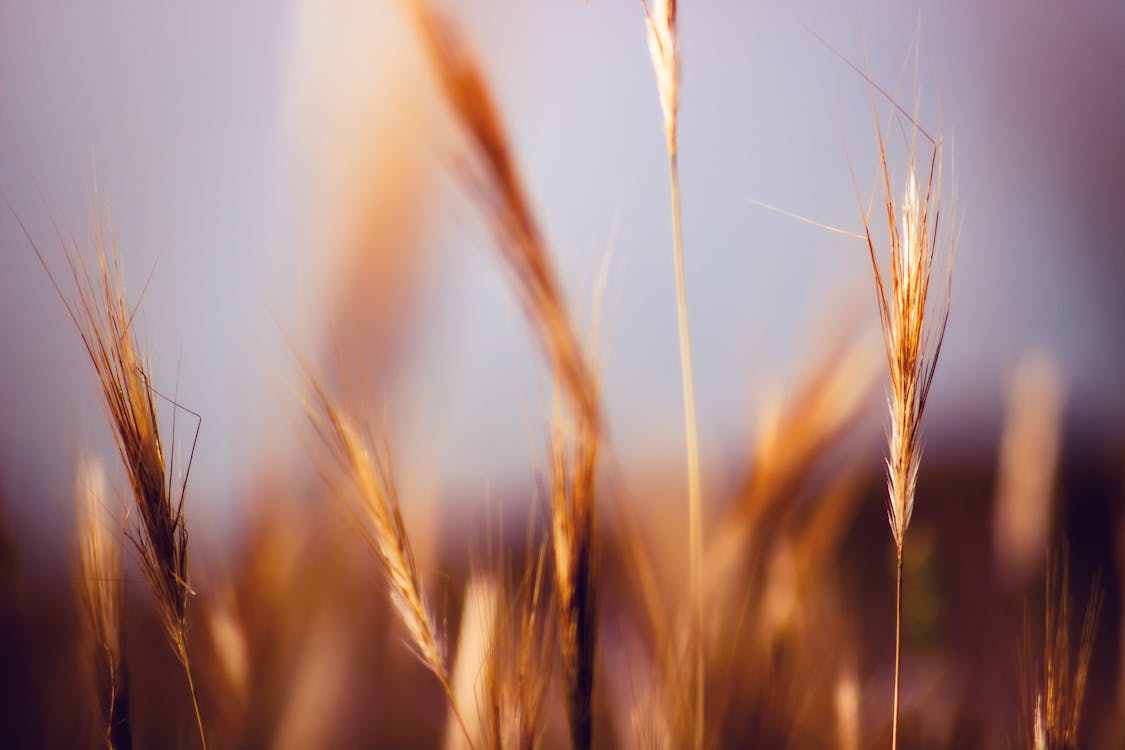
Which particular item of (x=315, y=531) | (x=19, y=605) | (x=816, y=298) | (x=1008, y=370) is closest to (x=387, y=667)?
(x=315, y=531)

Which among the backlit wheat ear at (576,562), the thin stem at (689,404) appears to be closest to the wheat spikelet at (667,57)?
the thin stem at (689,404)

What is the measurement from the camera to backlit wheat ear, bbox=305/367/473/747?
336 mm

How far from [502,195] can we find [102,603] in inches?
14.5

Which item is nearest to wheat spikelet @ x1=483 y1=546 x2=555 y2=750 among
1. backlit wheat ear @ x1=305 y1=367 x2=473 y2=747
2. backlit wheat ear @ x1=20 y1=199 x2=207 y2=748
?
backlit wheat ear @ x1=305 y1=367 x2=473 y2=747

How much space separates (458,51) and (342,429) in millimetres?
185

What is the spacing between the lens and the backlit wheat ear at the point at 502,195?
11.3 inches

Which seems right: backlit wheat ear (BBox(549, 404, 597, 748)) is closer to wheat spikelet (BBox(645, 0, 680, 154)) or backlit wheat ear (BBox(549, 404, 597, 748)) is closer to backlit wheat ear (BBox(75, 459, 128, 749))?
wheat spikelet (BBox(645, 0, 680, 154))

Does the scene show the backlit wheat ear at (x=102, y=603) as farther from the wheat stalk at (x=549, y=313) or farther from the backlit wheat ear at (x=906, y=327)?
the backlit wheat ear at (x=906, y=327)

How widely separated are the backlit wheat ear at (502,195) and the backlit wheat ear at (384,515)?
10 cm

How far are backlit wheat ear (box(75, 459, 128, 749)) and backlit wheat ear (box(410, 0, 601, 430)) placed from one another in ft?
1.06

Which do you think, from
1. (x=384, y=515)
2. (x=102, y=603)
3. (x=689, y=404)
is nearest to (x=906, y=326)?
(x=689, y=404)

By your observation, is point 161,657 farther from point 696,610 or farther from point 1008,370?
point 1008,370

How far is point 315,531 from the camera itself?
2.13ft

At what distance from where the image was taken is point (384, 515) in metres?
0.34
